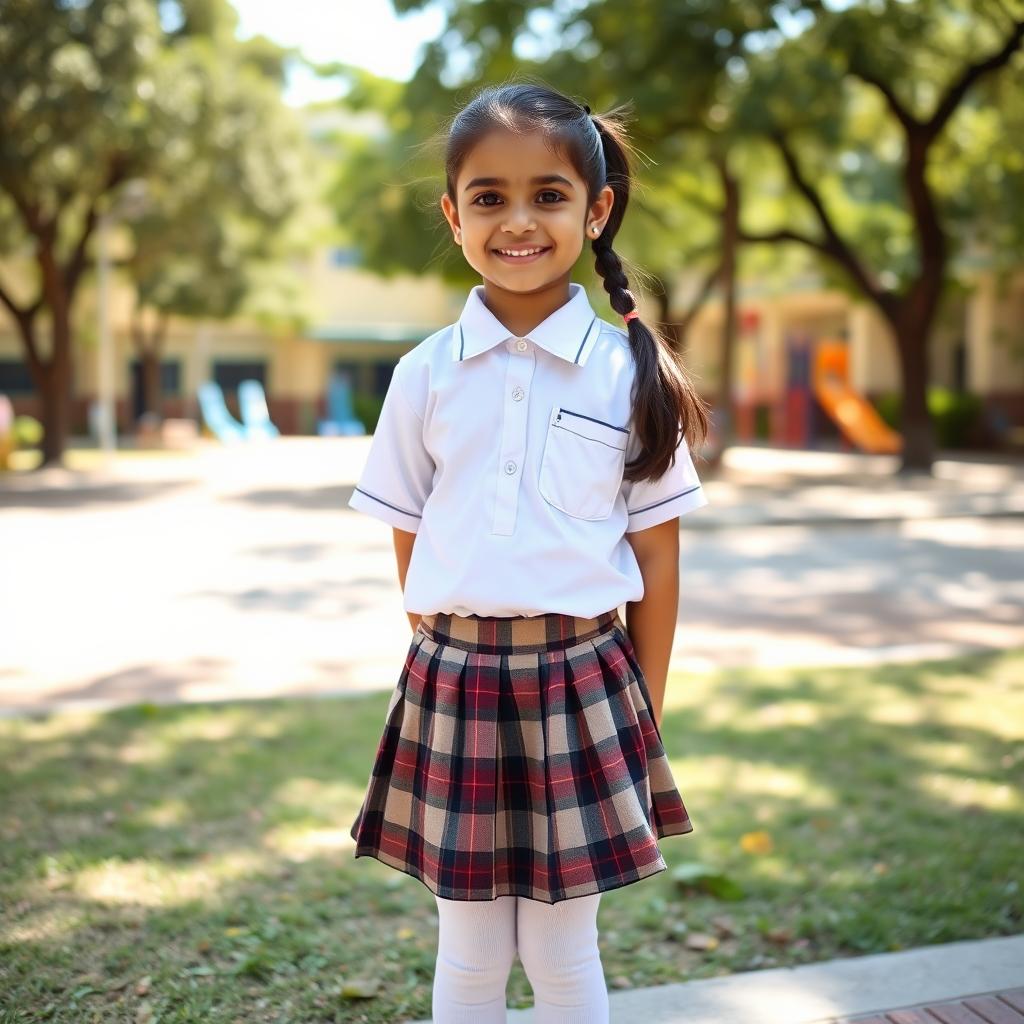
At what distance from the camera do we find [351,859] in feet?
10.6

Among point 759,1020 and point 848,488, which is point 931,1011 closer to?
point 759,1020

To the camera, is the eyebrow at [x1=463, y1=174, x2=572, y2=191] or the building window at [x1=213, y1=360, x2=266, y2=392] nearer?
the eyebrow at [x1=463, y1=174, x2=572, y2=191]

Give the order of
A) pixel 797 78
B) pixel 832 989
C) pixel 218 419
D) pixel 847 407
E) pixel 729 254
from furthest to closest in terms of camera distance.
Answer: pixel 218 419, pixel 847 407, pixel 729 254, pixel 797 78, pixel 832 989

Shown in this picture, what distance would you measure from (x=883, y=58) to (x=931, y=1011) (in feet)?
43.4

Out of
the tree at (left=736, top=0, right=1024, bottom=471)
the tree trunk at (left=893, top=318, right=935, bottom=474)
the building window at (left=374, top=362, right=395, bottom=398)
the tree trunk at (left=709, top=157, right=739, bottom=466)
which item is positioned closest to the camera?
the tree at (left=736, top=0, right=1024, bottom=471)

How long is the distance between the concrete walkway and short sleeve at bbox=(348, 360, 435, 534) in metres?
1.06

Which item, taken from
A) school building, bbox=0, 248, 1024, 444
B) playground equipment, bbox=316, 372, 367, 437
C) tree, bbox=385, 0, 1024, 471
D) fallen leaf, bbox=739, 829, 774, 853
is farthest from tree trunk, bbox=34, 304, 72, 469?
fallen leaf, bbox=739, 829, 774, 853

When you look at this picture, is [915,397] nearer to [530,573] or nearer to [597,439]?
[597,439]

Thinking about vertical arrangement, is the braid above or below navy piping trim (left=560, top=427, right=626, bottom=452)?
above

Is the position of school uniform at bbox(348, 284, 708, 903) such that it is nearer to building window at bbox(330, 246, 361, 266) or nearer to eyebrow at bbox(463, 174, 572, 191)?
eyebrow at bbox(463, 174, 572, 191)

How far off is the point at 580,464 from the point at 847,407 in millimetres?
22237

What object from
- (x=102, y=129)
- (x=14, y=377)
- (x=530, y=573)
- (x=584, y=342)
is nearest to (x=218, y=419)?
(x=14, y=377)

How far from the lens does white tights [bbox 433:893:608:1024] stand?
1.91 m

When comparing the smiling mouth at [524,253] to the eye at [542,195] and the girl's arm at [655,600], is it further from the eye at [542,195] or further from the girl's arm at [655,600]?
the girl's arm at [655,600]
